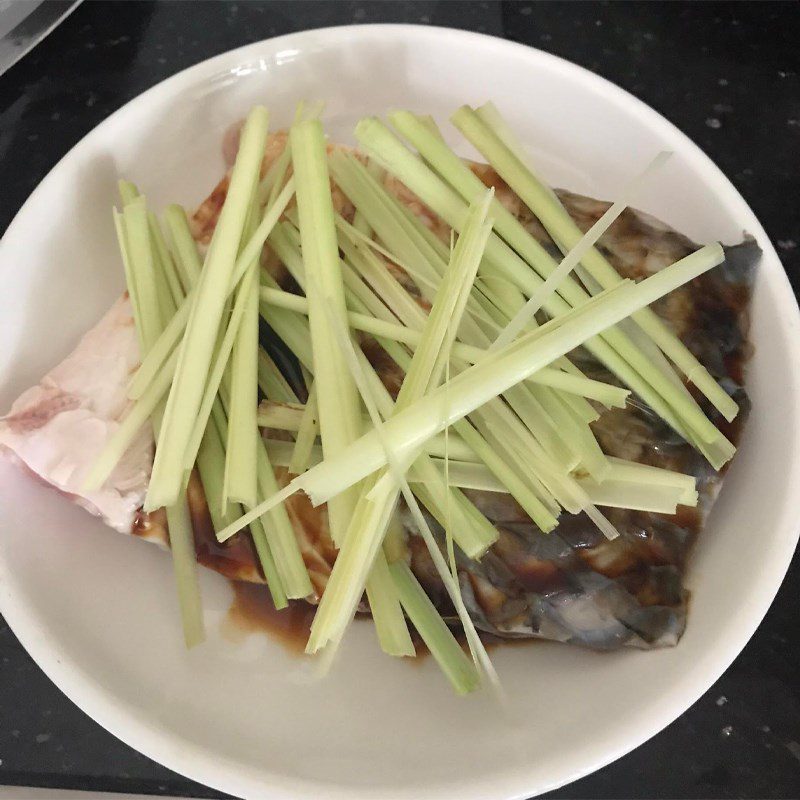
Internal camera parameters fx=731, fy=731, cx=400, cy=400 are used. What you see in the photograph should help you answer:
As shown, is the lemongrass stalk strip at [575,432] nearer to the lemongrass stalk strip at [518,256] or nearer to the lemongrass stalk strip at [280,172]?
the lemongrass stalk strip at [518,256]

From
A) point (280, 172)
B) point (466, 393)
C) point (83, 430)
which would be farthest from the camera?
point (280, 172)

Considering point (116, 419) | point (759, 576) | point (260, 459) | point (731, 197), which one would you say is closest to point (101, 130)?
point (116, 419)

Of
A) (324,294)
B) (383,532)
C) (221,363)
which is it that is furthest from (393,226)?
(383,532)

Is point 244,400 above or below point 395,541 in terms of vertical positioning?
above

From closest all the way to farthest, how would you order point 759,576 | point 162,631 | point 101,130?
point 759,576
point 162,631
point 101,130

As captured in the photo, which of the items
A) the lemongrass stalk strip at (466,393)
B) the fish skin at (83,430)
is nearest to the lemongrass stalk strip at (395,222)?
the lemongrass stalk strip at (466,393)

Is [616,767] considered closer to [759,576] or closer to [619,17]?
[759,576]

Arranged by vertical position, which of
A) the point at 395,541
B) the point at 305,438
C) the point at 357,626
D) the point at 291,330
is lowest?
the point at 357,626

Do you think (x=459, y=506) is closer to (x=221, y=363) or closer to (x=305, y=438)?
(x=305, y=438)
